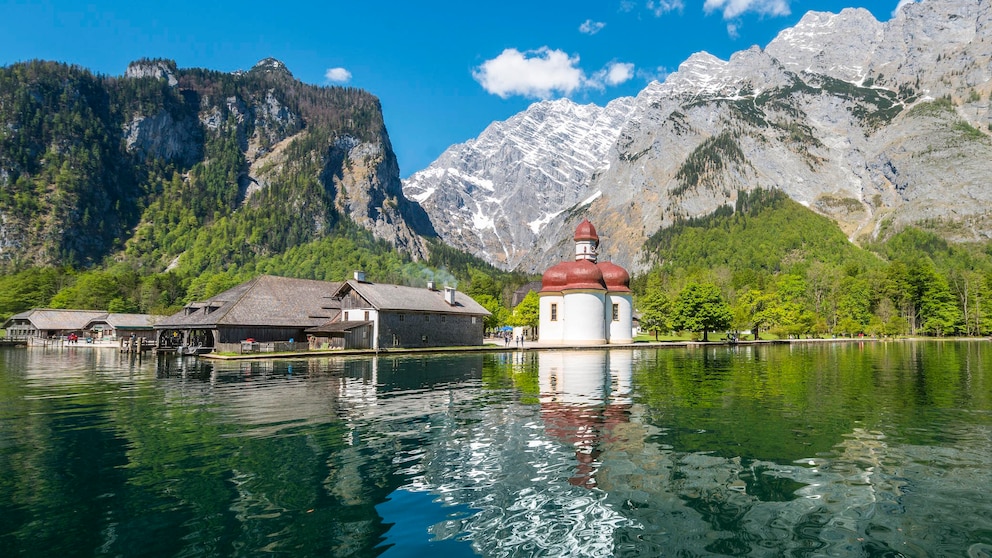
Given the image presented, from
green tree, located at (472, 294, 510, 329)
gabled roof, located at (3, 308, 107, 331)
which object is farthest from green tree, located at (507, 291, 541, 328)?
gabled roof, located at (3, 308, 107, 331)

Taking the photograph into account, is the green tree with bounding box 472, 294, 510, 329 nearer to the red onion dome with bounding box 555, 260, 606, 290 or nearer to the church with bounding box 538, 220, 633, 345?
the church with bounding box 538, 220, 633, 345

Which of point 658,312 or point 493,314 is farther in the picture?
point 493,314

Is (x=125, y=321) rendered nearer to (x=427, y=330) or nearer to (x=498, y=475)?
(x=427, y=330)

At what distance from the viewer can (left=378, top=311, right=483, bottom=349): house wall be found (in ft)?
209

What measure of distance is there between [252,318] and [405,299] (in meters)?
17.2

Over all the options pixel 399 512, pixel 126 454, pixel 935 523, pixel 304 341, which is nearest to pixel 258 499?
pixel 399 512

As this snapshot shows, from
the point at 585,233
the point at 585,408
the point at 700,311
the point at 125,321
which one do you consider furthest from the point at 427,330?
the point at 125,321

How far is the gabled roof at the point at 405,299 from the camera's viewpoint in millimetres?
64062

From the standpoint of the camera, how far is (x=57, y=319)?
3691 inches

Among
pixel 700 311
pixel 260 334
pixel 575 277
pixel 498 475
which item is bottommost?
pixel 498 475

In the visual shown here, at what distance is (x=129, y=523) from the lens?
912 centimetres

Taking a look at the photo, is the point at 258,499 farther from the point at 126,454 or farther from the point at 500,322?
the point at 500,322

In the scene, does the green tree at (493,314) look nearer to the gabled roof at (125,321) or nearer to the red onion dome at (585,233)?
the red onion dome at (585,233)

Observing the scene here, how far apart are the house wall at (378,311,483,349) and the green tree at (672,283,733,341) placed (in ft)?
109
